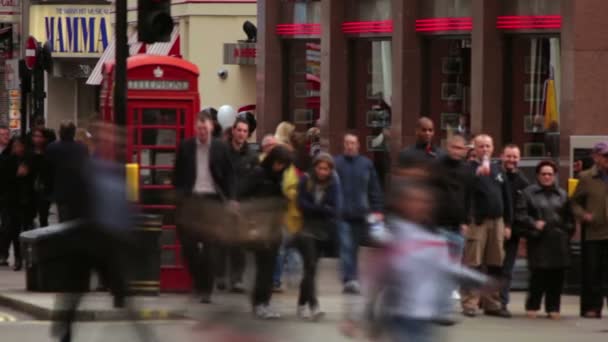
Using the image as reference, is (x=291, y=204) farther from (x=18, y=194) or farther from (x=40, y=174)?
(x=18, y=194)

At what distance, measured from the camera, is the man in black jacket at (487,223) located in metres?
16.7

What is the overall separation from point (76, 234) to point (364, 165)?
7218 millimetres

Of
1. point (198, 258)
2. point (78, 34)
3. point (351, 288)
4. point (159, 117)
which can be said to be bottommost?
point (351, 288)

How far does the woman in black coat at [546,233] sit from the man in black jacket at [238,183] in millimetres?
2679

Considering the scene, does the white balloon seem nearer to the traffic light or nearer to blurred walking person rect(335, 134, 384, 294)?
blurred walking person rect(335, 134, 384, 294)

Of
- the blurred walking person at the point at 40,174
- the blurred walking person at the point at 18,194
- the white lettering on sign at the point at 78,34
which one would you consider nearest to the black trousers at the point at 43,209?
the blurred walking person at the point at 40,174

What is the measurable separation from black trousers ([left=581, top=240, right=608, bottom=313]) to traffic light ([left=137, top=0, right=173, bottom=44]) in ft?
14.8

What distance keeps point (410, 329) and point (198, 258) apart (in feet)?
20.9

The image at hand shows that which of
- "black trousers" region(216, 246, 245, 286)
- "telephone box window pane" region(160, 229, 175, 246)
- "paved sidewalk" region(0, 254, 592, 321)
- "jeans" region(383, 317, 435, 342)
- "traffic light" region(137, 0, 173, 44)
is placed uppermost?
"traffic light" region(137, 0, 173, 44)

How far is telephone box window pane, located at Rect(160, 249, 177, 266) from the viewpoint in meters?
18.4

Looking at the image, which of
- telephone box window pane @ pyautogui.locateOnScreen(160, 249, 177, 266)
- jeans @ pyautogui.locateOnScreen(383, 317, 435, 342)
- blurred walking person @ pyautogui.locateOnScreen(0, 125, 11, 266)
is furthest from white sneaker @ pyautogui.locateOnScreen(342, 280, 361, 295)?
jeans @ pyautogui.locateOnScreen(383, 317, 435, 342)

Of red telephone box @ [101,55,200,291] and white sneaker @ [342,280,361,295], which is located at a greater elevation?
red telephone box @ [101,55,200,291]

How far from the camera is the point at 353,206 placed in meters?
18.8

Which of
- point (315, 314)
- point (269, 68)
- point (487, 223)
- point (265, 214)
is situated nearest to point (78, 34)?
point (269, 68)
